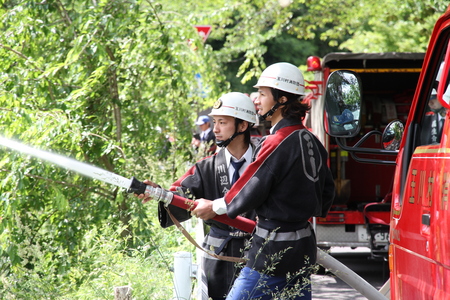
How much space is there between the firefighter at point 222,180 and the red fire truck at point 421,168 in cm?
72

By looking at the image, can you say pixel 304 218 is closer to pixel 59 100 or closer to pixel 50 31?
pixel 59 100

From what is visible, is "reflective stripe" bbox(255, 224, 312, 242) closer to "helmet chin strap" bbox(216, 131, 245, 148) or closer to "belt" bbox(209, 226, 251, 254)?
"belt" bbox(209, 226, 251, 254)

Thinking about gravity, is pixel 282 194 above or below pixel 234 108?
below

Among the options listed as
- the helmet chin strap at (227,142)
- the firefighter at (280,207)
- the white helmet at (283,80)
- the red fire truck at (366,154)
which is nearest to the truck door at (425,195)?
the firefighter at (280,207)

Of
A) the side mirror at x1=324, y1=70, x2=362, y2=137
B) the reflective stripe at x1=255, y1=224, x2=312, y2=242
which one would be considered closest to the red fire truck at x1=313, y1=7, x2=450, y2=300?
the side mirror at x1=324, y1=70, x2=362, y2=137

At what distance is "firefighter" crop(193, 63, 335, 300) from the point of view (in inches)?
123

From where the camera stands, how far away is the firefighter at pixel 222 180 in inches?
150

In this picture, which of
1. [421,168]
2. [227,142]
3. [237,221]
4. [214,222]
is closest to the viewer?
[421,168]

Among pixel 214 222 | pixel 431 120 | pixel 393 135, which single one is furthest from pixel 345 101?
pixel 214 222

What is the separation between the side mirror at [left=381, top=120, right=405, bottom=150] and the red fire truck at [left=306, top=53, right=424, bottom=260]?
3.79m

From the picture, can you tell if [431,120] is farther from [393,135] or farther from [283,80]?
[283,80]

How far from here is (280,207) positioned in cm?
314

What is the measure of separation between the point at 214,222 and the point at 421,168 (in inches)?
54.3

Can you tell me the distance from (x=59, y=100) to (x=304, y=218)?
369 centimetres
